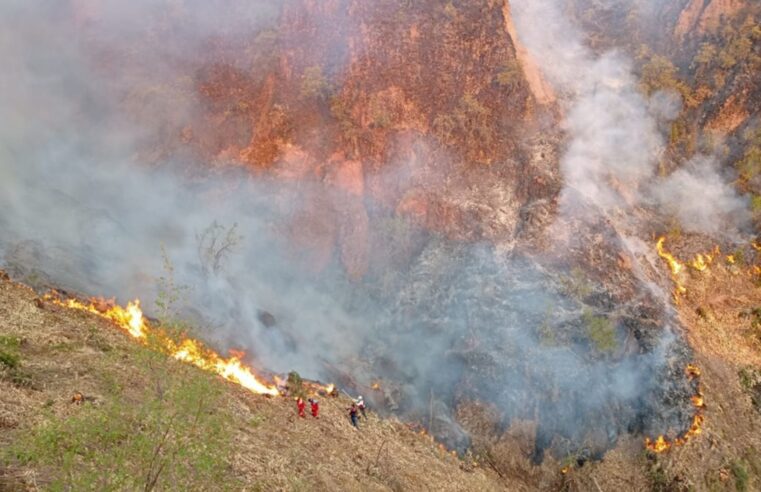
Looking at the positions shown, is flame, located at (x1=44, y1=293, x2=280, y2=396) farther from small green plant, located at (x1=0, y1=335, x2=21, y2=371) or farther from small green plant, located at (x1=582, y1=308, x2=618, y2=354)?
small green plant, located at (x1=582, y1=308, x2=618, y2=354)

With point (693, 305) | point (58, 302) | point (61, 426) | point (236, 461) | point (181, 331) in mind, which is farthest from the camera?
point (693, 305)

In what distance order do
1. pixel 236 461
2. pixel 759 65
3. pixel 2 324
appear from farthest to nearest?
pixel 759 65 < pixel 2 324 < pixel 236 461

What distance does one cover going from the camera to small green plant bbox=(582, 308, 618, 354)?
2270cm

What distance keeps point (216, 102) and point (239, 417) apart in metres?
20.1

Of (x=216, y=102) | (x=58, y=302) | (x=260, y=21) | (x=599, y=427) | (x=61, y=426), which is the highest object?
(x=260, y=21)

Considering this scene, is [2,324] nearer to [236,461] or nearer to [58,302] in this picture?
[58,302]

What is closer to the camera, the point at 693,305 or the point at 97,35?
the point at 693,305

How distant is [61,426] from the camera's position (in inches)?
333

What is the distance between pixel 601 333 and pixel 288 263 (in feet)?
50.4

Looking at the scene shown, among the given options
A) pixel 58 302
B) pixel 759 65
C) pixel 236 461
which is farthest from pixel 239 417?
pixel 759 65

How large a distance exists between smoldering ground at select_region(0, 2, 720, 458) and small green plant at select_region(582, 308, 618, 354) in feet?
0.18

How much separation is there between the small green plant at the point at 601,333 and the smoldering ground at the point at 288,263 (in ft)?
0.18

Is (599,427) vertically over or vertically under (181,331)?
over

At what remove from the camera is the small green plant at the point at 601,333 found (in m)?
22.7
